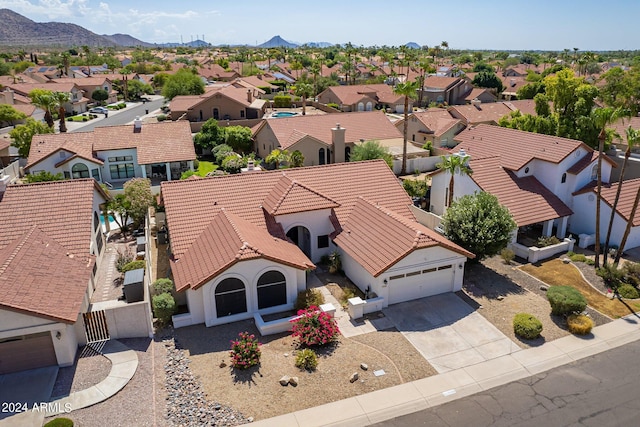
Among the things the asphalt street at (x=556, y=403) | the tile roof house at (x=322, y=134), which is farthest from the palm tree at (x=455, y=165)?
the tile roof house at (x=322, y=134)

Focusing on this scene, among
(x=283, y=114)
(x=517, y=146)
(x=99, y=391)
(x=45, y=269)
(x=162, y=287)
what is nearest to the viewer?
(x=99, y=391)

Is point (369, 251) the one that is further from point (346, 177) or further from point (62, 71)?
point (62, 71)

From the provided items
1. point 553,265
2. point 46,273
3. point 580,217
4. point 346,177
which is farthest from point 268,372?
point 580,217

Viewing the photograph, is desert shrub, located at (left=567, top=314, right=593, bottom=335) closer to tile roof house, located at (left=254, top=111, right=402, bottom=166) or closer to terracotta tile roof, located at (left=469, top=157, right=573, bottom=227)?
terracotta tile roof, located at (left=469, top=157, right=573, bottom=227)

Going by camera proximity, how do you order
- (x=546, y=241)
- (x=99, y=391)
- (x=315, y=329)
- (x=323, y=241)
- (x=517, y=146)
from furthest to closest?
1. (x=517, y=146)
2. (x=546, y=241)
3. (x=323, y=241)
4. (x=315, y=329)
5. (x=99, y=391)

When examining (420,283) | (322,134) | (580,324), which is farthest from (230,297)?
(322,134)

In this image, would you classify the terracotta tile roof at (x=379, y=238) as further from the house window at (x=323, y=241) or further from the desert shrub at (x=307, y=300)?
the desert shrub at (x=307, y=300)

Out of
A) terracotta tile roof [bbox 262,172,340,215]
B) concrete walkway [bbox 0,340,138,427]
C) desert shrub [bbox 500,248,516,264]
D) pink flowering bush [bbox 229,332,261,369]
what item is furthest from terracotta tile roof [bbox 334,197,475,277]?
concrete walkway [bbox 0,340,138,427]

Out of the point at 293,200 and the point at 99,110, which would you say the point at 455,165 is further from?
the point at 99,110
